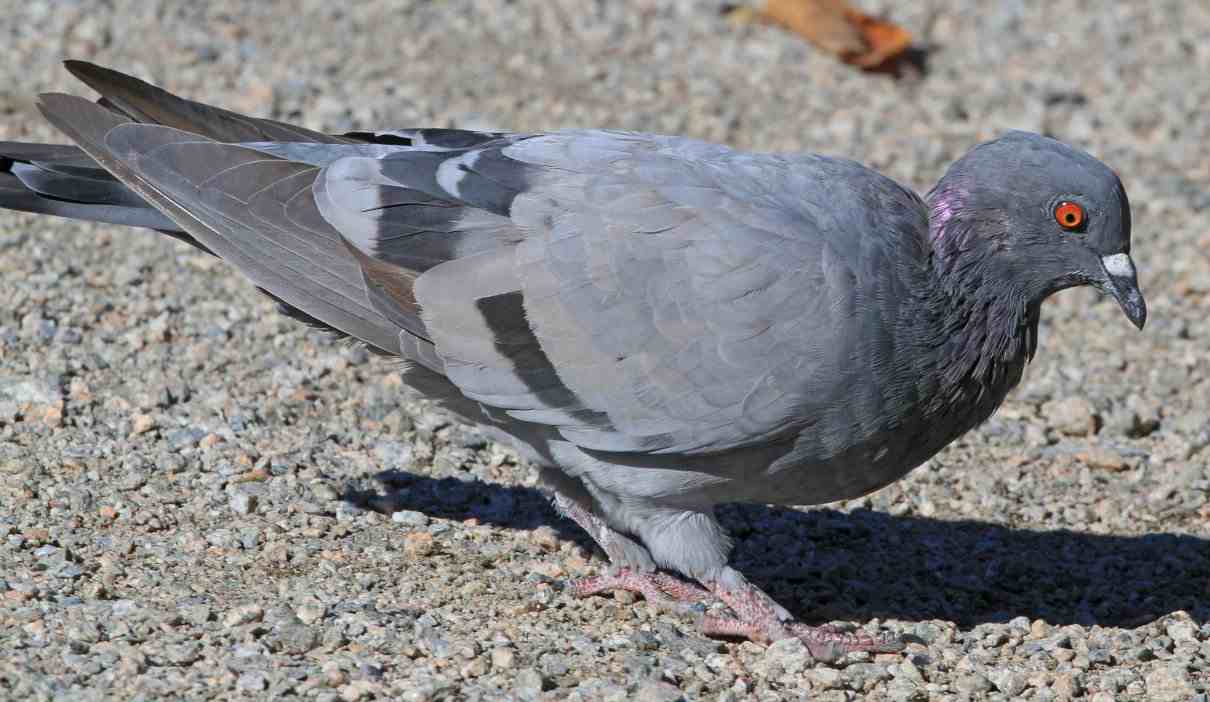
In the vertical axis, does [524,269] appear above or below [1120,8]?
below

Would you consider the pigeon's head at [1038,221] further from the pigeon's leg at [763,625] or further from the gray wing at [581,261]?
the pigeon's leg at [763,625]

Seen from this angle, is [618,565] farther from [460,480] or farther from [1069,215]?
[1069,215]

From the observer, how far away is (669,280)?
5020 mm

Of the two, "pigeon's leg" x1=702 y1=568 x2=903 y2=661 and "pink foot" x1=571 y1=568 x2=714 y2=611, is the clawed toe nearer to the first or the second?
"pigeon's leg" x1=702 y1=568 x2=903 y2=661

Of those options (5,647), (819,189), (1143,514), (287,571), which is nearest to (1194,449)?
(1143,514)

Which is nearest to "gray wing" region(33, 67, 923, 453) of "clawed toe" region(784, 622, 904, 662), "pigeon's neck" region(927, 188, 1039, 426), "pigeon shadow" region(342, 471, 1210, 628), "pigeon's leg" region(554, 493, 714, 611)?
"pigeon's neck" region(927, 188, 1039, 426)

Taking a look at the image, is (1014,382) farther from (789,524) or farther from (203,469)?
(203,469)

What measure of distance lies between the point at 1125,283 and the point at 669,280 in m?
1.51

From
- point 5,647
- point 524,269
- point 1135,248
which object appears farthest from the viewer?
point 1135,248

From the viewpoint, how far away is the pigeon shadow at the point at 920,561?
19.2ft

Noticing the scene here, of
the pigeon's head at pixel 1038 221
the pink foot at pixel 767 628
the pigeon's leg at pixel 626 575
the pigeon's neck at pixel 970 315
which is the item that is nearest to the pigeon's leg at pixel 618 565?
the pigeon's leg at pixel 626 575

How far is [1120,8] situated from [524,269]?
25.2 ft

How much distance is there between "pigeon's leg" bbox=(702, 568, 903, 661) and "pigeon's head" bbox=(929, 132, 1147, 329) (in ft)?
4.15

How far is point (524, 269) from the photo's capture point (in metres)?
5.10
